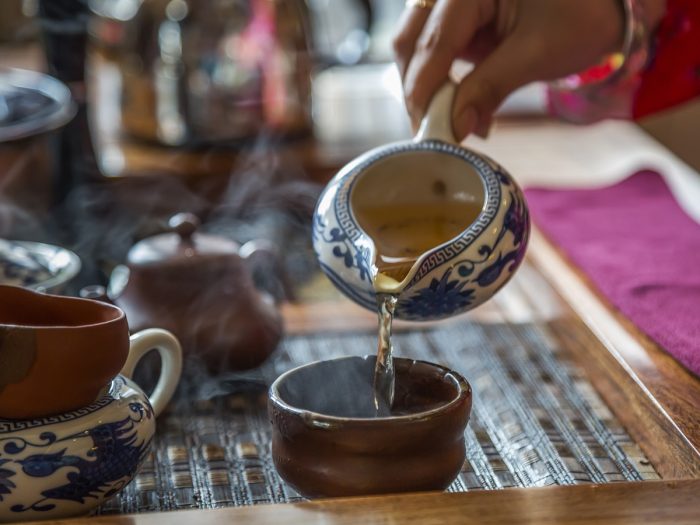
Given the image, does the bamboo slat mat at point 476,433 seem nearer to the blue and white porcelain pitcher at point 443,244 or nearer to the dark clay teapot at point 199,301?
the dark clay teapot at point 199,301

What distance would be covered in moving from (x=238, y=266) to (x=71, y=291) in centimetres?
20

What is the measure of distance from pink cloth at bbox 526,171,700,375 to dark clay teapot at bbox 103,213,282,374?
455 millimetres

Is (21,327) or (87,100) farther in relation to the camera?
(87,100)

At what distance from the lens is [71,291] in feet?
4.30

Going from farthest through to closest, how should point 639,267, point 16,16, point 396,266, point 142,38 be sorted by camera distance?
point 16,16, point 142,38, point 639,267, point 396,266

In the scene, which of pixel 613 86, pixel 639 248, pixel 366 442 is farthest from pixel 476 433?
pixel 613 86

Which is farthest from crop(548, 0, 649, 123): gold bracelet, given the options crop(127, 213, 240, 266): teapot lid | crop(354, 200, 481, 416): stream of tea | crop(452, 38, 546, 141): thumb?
crop(127, 213, 240, 266): teapot lid

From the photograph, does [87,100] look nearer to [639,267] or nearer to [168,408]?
[168,408]

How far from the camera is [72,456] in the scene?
86cm

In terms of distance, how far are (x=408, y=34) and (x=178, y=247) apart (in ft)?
1.22

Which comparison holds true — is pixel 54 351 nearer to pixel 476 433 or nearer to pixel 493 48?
pixel 476 433

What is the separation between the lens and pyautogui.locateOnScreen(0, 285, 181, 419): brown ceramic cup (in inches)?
32.9

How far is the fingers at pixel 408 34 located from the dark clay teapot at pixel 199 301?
0.31 meters

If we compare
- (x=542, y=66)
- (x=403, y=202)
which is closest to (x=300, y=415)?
(x=403, y=202)
